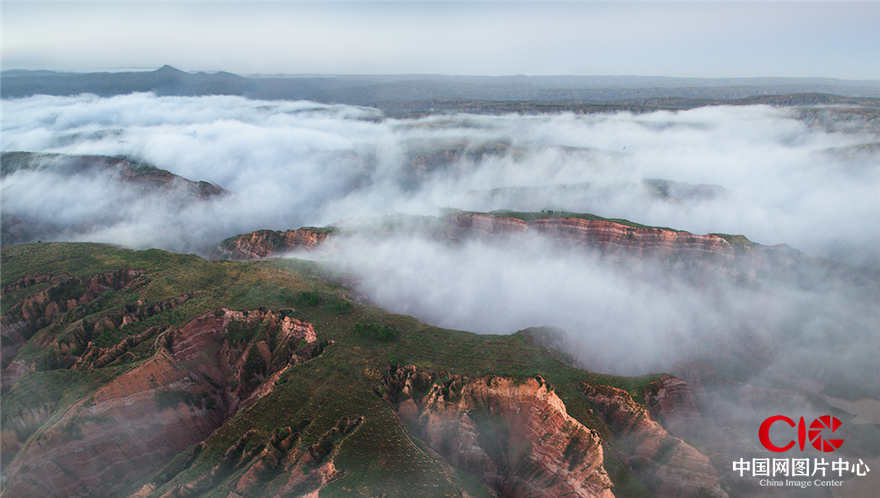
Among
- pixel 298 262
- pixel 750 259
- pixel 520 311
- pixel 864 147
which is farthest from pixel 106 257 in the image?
pixel 864 147

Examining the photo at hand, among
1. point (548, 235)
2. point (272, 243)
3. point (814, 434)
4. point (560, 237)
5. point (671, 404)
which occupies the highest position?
point (548, 235)

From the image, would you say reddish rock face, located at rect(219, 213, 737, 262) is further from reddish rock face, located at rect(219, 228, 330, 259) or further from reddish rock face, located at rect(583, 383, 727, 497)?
reddish rock face, located at rect(583, 383, 727, 497)

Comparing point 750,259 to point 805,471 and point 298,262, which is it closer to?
point 805,471

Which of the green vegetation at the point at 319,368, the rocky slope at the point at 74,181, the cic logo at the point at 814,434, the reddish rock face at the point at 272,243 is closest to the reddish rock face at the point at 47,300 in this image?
the green vegetation at the point at 319,368

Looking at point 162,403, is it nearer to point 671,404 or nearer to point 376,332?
point 376,332

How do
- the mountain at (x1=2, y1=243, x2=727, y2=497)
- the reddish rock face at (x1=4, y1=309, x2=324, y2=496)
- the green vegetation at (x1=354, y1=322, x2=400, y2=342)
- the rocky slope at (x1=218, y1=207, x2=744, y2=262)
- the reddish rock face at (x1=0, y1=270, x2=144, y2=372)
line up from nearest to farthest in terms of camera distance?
the mountain at (x1=2, y1=243, x2=727, y2=497) < the reddish rock face at (x1=4, y1=309, x2=324, y2=496) < the green vegetation at (x1=354, y1=322, x2=400, y2=342) < the reddish rock face at (x1=0, y1=270, x2=144, y2=372) < the rocky slope at (x1=218, y1=207, x2=744, y2=262)

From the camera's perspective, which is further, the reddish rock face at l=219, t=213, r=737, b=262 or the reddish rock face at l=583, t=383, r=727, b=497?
the reddish rock face at l=219, t=213, r=737, b=262

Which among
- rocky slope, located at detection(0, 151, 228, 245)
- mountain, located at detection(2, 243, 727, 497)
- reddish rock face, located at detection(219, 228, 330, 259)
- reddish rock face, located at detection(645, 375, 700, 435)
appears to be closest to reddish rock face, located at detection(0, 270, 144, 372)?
mountain, located at detection(2, 243, 727, 497)

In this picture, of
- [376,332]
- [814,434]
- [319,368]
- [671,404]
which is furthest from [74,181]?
[814,434]
